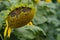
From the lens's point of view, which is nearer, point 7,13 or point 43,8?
point 7,13

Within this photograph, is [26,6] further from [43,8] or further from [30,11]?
[43,8]

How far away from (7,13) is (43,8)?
95 centimetres

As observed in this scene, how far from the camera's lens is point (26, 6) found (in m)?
1.69

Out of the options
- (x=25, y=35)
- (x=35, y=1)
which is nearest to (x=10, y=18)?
(x=25, y=35)

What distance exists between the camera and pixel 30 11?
1.63m

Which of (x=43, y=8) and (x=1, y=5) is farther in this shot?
(x=43, y=8)

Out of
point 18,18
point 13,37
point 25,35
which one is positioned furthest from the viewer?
point 13,37

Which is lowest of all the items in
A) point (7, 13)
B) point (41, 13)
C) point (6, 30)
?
point (41, 13)

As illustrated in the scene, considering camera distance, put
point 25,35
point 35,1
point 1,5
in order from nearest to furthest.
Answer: point 25,35, point 1,5, point 35,1

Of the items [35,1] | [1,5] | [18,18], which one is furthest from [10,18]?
[35,1]

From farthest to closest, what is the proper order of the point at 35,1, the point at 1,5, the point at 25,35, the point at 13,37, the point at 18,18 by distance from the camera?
the point at 35,1, the point at 1,5, the point at 13,37, the point at 25,35, the point at 18,18

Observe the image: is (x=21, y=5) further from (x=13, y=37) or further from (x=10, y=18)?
(x=13, y=37)

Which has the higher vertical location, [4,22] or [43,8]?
[4,22]

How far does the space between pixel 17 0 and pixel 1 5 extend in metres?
0.36
